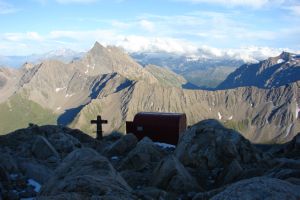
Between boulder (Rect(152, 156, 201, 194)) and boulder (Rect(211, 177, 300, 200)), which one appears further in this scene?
boulder (Rect(152, 156, 201, 194))

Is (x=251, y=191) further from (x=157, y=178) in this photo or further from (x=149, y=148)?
(x=149, y=148)

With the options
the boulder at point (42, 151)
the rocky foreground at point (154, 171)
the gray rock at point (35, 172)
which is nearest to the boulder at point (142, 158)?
the rocky foreground at point (154, 171)

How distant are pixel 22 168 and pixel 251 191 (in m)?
16.0

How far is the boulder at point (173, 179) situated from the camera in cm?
1820

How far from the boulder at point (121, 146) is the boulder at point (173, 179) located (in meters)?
12.1

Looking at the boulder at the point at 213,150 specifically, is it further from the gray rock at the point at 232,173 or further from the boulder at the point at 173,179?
the boulder at the point at 173,179

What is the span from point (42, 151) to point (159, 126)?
1838 centimetres

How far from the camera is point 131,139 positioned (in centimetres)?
3309

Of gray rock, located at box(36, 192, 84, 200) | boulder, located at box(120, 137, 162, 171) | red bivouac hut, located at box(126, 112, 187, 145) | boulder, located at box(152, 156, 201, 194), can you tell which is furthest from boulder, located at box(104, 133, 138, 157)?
gray rock, located at box(36, 192, 84, 200)

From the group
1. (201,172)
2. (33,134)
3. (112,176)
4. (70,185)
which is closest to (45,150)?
(33,134)

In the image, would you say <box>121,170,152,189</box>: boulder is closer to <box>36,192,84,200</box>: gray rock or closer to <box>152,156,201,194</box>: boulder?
<box>152,156,201,194</box>: boulder

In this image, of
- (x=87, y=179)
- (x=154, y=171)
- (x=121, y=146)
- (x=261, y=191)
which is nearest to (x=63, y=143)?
(x=121, y=146)

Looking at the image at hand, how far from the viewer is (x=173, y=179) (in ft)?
61.1

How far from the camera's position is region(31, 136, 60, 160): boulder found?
27.8 meters
